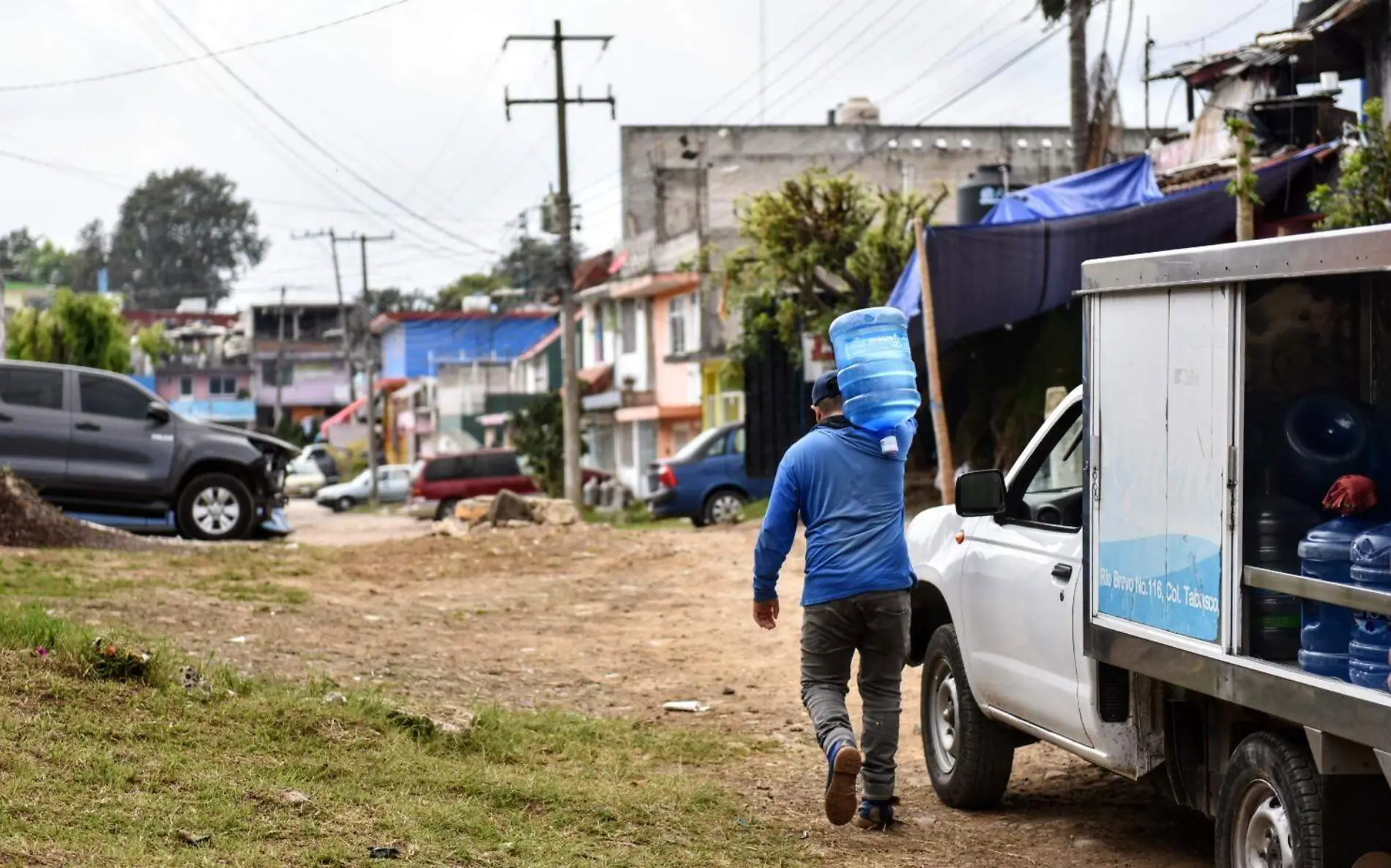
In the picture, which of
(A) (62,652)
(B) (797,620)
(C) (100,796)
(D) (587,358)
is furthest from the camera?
(D) (587,358)

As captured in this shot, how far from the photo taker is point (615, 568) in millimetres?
19906

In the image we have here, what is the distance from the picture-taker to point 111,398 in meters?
20.2

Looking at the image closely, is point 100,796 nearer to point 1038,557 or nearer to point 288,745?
point 288,745

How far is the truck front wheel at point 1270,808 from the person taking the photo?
4859 mm

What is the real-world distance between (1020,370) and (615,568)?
5.20m

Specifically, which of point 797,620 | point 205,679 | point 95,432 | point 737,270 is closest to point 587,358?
point 737,270

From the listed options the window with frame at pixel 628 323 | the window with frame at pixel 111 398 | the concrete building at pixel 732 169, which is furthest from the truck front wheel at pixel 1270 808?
the window with frame at pixel 628 323

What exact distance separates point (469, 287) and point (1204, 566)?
89996 millimetres

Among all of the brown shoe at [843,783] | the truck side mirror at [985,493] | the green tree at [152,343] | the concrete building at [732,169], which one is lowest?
the brown shoe at [843,783]

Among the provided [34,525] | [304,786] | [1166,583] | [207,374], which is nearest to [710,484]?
[34,525]

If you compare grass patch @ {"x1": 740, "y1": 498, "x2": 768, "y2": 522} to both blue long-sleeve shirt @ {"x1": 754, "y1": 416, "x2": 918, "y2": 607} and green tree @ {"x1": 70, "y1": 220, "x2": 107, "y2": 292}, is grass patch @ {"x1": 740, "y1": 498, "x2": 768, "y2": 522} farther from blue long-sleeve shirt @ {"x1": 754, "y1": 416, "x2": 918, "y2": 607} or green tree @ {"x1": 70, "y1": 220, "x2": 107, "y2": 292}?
green tree @ {"x1": 70, "y1": 220, "x2": 107, "y2": 292}

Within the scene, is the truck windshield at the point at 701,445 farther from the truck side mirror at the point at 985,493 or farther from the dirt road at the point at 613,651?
the truck side mirror at the point at 985,493

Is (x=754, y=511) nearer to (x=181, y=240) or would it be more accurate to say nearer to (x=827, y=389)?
(x=827, y=389)

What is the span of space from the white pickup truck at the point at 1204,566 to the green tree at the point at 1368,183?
6.89 meters
